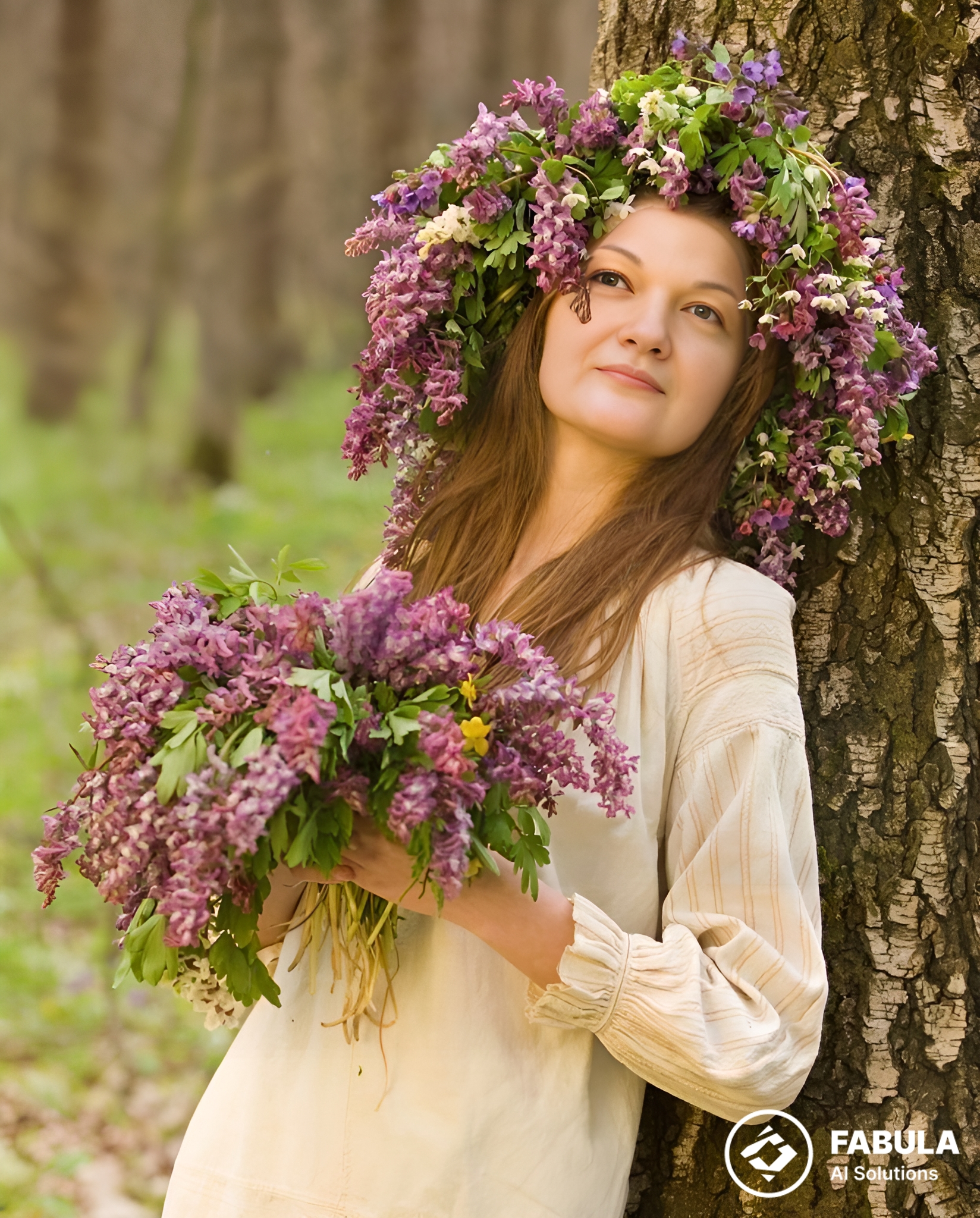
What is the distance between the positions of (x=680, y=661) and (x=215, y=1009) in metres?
0.90

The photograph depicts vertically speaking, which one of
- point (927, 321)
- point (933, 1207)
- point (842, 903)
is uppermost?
point (927, 321)

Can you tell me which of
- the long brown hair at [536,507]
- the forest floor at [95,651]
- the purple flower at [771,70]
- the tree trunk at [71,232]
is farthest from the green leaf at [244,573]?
the tree trunk at [71,232]

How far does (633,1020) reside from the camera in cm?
158

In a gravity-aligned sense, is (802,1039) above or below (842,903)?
below

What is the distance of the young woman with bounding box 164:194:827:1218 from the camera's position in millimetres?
1590

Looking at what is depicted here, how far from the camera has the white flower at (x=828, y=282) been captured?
1.84 m

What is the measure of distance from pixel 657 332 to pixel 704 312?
112 mm

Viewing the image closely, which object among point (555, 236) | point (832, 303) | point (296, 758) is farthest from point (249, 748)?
point (832, 303)

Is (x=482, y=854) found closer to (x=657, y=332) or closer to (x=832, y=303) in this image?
(x=657, y=332)

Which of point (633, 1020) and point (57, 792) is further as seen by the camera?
point (57, 792)

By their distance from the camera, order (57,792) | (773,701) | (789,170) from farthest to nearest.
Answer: (57,792) < (789,170) < (773,701)

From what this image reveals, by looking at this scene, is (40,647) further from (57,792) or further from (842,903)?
(842,903)

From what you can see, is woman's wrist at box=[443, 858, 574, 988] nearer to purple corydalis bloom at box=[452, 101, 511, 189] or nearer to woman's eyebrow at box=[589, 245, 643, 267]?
woman's eyebrow at box=[589, 245, 643, 267]

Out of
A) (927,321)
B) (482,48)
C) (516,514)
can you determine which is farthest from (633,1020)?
(482,48)
